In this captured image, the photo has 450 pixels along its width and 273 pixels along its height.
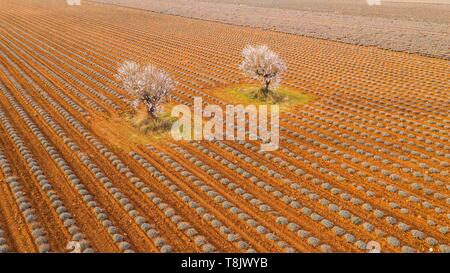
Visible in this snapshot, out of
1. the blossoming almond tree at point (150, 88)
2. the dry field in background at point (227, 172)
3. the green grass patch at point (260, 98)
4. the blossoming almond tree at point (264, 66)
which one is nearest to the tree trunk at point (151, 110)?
the blossoming almond tree at point (150, 88)

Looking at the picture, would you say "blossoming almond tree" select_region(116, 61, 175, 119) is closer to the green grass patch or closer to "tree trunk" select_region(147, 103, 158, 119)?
"tree trunk" select_region(147, 103, 158, 119)

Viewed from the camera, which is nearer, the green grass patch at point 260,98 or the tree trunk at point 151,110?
the tree trunk at point 151,110

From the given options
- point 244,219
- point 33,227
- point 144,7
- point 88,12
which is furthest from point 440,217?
point 144,7

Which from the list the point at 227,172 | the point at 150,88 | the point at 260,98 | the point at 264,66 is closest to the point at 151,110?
the point at 150,88

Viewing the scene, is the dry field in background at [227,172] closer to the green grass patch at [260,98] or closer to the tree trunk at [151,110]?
the green grass patch at [260,98]

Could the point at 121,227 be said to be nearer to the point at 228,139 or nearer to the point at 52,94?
the point at 228,139

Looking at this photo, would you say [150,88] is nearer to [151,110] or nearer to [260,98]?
[151,110]
